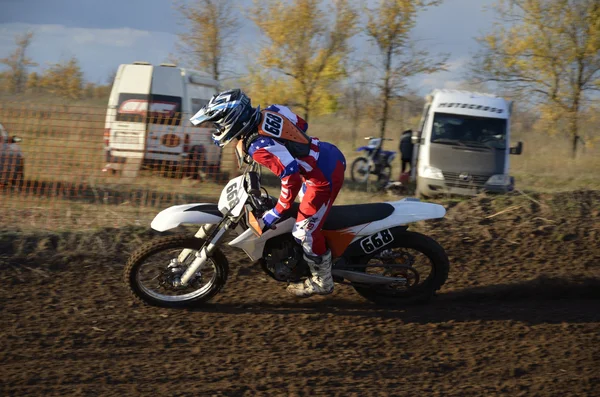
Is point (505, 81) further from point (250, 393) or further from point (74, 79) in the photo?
point (74, 79)

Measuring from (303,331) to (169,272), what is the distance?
4.14ft

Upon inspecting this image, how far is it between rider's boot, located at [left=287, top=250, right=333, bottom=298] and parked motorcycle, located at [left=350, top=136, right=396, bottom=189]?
37.4 ft

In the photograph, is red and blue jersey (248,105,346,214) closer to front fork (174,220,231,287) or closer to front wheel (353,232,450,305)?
front fork (174,220,231,287)

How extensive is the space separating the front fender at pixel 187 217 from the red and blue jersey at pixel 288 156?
615 millimetres

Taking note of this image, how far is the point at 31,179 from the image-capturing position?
8.62 metres

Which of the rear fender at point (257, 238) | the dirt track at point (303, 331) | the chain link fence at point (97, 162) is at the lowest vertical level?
the dirt track at point (303, 331)

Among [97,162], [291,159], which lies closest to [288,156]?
[291,159]

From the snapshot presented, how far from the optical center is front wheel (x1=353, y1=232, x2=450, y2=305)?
5.38 meters

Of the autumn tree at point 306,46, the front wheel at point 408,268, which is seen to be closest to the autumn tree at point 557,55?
the autumn tree at point 306,46

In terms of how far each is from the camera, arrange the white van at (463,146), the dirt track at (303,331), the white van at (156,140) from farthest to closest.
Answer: the white van at (463,146) < the white van at (156,140) < the dirt track at (303,331)

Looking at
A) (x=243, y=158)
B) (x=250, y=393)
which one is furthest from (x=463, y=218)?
(x=250, y=393)

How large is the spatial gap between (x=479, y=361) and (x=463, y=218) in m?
3.51

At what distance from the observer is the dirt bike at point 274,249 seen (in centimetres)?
500

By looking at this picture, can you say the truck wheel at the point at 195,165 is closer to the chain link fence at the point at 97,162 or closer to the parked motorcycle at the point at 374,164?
the chain link fence at the point at 97,162
